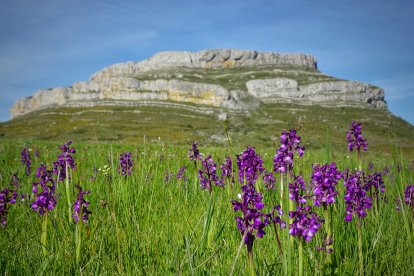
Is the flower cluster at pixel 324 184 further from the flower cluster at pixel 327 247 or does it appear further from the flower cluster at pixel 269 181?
the flower cluster at pixel 269 181

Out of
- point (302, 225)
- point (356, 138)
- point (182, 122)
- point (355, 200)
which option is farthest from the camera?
point (182, 122)

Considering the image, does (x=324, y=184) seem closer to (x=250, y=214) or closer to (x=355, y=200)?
(x=355, y=200)

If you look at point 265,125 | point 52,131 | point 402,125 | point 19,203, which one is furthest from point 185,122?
point 19,203

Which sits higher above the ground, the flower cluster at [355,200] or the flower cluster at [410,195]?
the flower cluster at [355,200]

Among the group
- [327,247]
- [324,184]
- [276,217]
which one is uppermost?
[324,184]

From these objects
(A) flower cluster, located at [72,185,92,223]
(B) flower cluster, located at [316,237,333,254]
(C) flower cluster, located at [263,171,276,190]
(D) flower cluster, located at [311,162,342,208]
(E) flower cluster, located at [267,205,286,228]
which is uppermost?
(D) flower cluster, located at [311,162,342,208]

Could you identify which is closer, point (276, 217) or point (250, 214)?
point (250, 214)

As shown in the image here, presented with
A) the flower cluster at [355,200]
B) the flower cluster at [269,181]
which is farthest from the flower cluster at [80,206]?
the flower cluster at [269,181]

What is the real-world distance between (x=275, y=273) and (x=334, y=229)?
0.79 metres

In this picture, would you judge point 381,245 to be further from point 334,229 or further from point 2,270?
point 2,270

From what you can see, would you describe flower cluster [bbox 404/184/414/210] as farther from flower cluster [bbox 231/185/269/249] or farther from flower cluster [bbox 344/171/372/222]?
flower cluster [bbox 231/185/269/249]

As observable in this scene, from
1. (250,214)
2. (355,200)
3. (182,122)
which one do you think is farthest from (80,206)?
(182,122)

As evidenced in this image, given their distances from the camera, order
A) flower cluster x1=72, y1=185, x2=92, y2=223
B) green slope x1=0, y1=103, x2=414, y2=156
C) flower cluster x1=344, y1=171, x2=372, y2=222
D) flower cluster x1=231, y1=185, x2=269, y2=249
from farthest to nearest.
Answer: green slope x1=0, y1=103, x2=414, y2=156 < flower cluster x1=72, y1=185, x2=92, y2=223 < flower cluster x1=344, y1=171, x2=372, y2=222 < flower cluster x1=231, y1=185, x2=269, y2=249

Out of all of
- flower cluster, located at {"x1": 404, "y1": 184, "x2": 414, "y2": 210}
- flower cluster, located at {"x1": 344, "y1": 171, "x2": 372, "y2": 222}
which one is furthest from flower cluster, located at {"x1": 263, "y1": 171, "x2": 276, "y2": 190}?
flower cluster, located at {"x1": 344, "y1": 171, "x2": 372, "y2": 222}
